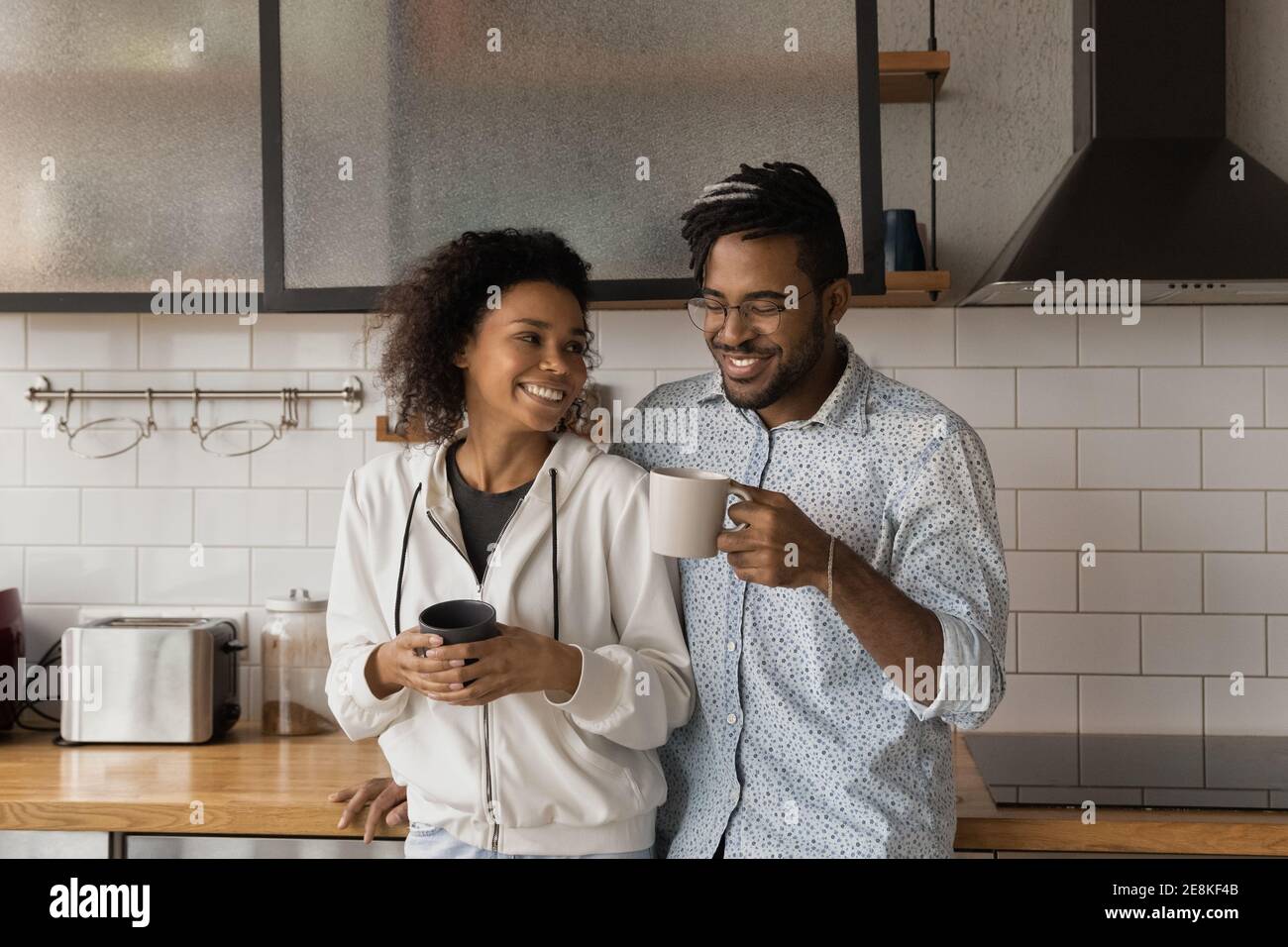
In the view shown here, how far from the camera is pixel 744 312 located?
56.2 inches

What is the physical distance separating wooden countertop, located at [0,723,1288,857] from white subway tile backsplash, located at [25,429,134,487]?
623mm

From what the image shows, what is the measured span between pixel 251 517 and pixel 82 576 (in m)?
0.38

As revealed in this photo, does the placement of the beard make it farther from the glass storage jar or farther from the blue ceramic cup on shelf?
the glass storage jar

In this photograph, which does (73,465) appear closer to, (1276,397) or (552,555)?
(552,555)

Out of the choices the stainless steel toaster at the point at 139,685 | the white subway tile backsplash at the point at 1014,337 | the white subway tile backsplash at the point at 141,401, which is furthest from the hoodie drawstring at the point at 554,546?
the white subway tile backsplash at the point at 141,401

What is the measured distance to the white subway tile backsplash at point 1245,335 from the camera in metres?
2.26

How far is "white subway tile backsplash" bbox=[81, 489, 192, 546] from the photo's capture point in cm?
244

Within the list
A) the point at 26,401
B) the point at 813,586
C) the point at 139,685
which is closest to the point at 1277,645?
the point at 813,586

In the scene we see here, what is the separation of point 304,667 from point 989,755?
49.8 inches

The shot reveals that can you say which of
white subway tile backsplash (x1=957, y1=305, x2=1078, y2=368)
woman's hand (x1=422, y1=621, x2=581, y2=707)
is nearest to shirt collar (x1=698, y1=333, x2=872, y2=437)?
woman's hand (x1=422, y1=621, x2=581, y2=707)
